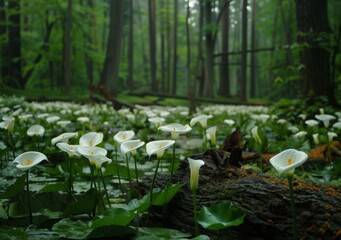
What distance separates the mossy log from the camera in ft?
4.60

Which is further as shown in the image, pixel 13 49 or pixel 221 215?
pixel 13 49

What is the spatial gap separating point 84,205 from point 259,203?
0.76 metres

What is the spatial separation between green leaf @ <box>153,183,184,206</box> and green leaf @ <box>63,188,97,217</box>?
0.89 ft

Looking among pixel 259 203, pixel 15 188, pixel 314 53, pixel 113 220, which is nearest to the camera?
pixel 113 220

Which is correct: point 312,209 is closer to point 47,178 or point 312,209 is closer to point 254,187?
point 254,187

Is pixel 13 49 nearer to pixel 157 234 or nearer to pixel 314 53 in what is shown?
pixel 314 53

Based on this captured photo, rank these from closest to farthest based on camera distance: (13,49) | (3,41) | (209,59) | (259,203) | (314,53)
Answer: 1. (259,203)
2. (314,53)
3. (3,41)
4. (13,49)
5. (209,59)

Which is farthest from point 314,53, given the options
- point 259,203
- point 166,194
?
point 166,194

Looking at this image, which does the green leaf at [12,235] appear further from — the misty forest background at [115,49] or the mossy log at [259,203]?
the misty forest background at [115,49]

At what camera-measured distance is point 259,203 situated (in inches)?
62.0

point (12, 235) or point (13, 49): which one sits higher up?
point (13, 49)

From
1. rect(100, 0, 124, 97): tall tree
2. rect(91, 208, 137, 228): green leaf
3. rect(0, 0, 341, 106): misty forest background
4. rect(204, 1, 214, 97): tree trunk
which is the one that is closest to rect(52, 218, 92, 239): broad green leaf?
rect(91, 208, 137, 228): green leaf

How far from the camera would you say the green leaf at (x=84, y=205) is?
5.43 ft

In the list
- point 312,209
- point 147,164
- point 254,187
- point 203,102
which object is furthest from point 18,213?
point 203,102
